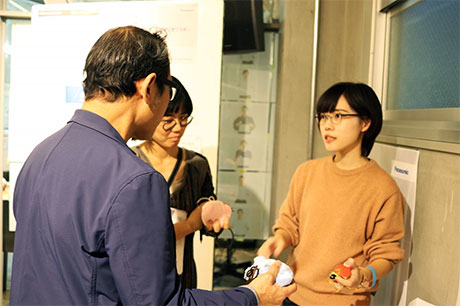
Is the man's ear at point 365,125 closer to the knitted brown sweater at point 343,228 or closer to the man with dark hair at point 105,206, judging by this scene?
the knitted brown sweater at point 343,228

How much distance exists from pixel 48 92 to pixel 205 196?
1.11 meters

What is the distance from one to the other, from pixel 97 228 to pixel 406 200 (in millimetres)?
1493

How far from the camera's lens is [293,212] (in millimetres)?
1851

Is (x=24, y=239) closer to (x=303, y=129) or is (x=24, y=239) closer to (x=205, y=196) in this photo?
(x=205, y=196)

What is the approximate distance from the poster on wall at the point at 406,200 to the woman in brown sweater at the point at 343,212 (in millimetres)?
295

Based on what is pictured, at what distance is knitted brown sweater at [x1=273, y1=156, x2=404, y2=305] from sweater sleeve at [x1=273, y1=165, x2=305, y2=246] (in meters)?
0.01

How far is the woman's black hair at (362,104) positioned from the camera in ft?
5.60

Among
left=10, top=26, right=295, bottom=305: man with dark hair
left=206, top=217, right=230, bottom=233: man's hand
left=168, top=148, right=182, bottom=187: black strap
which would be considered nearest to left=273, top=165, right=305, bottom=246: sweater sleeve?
left=206, top=217, right=230, bottom=233: man's hand

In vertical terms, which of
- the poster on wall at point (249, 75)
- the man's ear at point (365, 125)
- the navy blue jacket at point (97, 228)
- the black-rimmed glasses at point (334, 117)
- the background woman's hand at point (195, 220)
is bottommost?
the background woman's hand at point (195, 220)

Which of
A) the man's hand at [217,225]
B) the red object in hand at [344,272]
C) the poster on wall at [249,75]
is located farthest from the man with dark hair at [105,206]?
the poster on wall at [249,75]

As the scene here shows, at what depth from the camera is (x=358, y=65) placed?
2.91 m

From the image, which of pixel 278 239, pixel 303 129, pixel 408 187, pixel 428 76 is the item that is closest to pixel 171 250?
pixel 278 239

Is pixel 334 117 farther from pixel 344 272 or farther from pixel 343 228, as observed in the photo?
pixel 344 272

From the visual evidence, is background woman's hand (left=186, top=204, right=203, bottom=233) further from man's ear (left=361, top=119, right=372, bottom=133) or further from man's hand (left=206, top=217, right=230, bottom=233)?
man's ear (left=361, top=119, right=372, bottom=133)
